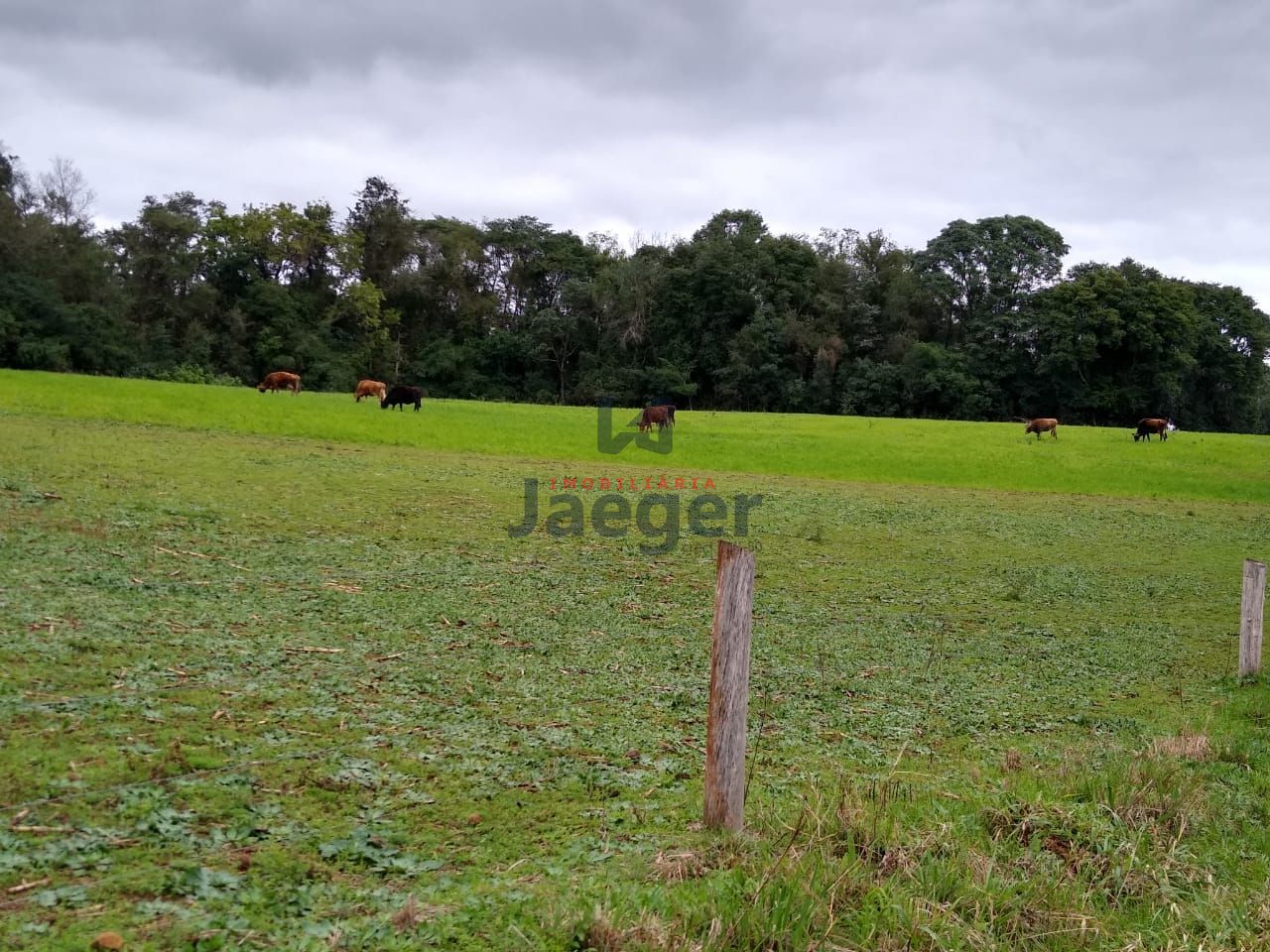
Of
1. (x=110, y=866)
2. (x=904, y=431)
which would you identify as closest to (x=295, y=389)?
(x=904, y=431)

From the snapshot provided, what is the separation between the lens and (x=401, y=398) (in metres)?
31.4

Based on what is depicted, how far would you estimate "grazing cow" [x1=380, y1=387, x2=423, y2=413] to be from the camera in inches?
1220

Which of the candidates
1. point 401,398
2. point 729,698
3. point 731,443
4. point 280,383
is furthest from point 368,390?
point 729,698

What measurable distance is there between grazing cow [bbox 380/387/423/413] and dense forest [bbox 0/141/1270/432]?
1906cm

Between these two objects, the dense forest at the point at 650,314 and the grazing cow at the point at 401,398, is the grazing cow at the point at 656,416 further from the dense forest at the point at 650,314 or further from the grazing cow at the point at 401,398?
the dense forest at the point at 650,314

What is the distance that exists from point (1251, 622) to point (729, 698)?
6.19 m

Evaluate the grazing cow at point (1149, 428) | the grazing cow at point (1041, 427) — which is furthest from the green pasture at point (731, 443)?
the grazing cow at point (1149, 428)

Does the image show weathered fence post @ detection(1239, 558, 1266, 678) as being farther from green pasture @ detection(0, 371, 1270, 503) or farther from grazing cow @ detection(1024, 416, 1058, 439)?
grazing cow @ detection(1024, 416, 1058, 439)

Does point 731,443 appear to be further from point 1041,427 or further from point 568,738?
point 568,738

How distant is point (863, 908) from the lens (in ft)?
12.4

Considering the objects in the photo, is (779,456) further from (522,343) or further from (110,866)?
(522,343)

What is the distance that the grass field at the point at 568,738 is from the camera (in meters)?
3.64

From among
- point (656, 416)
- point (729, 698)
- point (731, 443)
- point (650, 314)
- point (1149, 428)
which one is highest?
point (650, 314)

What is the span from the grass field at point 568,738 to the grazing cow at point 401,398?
16.5m
